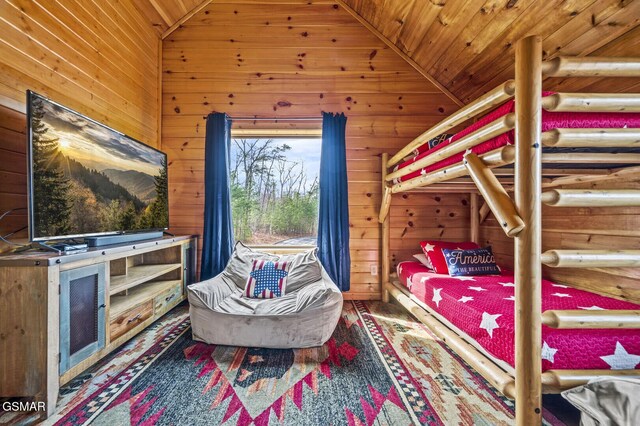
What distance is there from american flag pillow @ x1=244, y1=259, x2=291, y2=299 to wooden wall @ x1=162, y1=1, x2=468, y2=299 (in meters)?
1.02

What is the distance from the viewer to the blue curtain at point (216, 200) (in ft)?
Answer: 9.49

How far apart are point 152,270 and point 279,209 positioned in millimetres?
1444

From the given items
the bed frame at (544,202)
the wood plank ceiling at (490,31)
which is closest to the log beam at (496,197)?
the bed frame at (544,202)

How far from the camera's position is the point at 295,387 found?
150 centimetres

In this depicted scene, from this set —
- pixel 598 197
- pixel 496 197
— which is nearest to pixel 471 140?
pixel 496 197

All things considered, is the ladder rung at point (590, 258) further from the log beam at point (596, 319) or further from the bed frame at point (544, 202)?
the log beam at point (596, 319)

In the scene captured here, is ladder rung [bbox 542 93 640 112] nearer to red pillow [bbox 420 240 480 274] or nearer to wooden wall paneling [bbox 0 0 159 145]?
red pillow [bbox 420 240 480 274]

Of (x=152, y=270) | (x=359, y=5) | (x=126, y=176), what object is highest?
(x=359, y=5)

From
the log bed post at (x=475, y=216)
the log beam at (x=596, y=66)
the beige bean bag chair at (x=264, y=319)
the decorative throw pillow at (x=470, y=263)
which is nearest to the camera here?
the log beam at (x=596, y=66)

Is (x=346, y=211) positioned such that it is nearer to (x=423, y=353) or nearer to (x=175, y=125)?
(x=423, y=353)

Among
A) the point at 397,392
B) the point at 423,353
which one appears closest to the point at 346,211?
the point at 423,353

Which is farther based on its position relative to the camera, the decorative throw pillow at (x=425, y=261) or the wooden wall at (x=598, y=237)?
the decorative throw pillow at (x=425, y=261)

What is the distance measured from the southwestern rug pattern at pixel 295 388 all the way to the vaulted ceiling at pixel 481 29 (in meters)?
2.23

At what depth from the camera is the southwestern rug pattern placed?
1.29 meters
